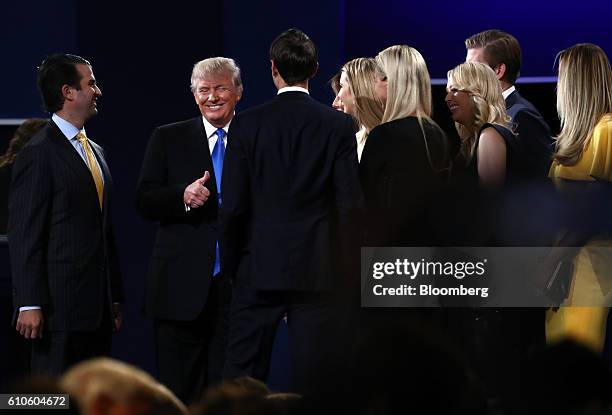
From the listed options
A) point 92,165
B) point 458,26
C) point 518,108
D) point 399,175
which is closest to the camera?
point 399,175

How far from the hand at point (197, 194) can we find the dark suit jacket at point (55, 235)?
34 cm

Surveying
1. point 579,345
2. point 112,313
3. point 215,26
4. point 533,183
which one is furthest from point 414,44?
point 579,345

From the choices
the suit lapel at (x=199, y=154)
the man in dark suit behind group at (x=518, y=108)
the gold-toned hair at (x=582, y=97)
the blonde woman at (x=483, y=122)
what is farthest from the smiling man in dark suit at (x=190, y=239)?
the gold-toned hair at (x=582, y=97)

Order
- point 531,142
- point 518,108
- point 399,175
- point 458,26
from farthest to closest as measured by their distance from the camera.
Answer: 1. point 458,26
2. point 518,108
3. point 531,142
4. point 399,175

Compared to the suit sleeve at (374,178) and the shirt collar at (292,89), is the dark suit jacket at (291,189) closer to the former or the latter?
the shirt collar at (292,89)

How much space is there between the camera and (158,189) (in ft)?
13.8

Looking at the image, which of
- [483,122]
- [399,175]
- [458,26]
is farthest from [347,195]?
[458,26]

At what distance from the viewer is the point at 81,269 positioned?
3.90 metres

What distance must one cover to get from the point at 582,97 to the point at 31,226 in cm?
207

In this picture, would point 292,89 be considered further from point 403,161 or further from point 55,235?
point 55,235

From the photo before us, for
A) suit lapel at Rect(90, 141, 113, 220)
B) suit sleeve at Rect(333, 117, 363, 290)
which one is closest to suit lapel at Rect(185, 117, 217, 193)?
suit lapel at Rect(90, 141, 113, 220)

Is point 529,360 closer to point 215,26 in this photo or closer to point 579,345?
point 579,345

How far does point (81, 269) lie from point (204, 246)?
0.50m

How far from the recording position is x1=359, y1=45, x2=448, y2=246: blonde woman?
3912 mm
